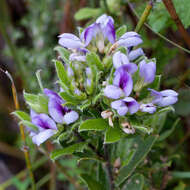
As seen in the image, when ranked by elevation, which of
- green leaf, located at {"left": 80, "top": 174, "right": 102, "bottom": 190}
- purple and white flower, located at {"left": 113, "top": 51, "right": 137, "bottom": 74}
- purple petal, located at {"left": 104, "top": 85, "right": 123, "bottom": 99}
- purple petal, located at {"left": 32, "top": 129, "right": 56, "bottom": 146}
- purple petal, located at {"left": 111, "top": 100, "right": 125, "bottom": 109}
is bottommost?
green leaf, located at {"left": 80, "top": 174, "right": 102, "bottom": 190}

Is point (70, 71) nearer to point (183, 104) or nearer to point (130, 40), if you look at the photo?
point (130, 40)

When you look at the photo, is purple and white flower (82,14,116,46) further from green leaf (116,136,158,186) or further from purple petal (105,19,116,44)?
green leaf (116,136,158,186)

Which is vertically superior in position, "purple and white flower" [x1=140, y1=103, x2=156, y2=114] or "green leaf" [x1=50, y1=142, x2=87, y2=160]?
"purple and white flower" [x1=140, y1=103, x2=156, y2=114]

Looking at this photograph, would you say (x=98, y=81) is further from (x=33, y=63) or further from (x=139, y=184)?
(x=33, y=63)

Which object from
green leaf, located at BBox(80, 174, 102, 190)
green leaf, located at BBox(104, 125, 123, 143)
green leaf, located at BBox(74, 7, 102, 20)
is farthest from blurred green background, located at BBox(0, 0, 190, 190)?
green leaf, located at BBox(104, 125, 123, 143)

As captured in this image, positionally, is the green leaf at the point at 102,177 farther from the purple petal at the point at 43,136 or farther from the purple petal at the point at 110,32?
the purple petal at the point at 110,32

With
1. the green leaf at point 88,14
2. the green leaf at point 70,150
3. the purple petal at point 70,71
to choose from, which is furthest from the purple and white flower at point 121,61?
the green leaf at point 88,14

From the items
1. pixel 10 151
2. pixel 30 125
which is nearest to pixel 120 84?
pixel 30 125

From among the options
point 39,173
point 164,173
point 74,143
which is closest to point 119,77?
point 74,143
